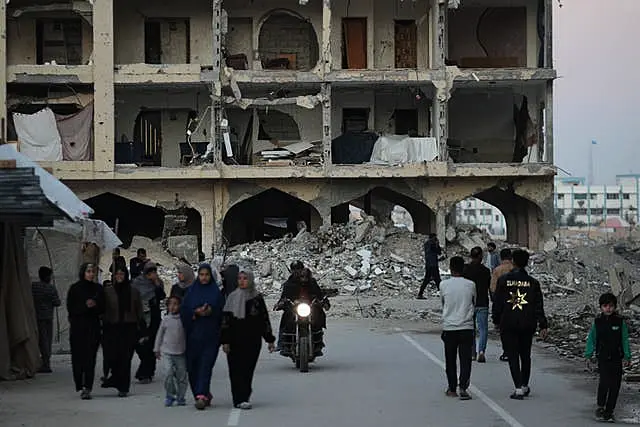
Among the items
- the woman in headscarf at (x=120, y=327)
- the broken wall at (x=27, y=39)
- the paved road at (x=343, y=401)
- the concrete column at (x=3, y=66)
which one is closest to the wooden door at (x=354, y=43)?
the broken wall at (x=27, y=39)

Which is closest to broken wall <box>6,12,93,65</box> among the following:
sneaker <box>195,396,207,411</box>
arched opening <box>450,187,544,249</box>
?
arched opening <box>450,187,544,249</box>

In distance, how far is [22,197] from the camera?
12.8 metres

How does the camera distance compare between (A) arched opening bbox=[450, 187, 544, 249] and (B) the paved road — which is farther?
(A) arched opening bbox=[450, 187, 544, 249]

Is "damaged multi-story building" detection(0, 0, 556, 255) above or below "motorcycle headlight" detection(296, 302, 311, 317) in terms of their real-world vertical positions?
above

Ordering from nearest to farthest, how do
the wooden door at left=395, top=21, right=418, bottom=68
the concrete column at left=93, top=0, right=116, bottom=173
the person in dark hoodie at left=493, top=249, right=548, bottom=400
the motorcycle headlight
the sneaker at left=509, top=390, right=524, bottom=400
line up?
the person in dark hoodie at left=493, top=249, right=548, bottom=400, the sneaker at left=509, top=390, right=524, bottom=400, the motorcycle headlight, the concrete column at left=93, top=0, right=116, bottom=173, the wooden door at left=395, top=21, right=418, bottom=68

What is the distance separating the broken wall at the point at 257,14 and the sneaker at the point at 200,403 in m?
32.7

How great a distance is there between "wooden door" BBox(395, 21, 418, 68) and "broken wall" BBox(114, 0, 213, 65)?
7.55 metres

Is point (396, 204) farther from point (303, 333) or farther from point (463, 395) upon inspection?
point (463, 395)

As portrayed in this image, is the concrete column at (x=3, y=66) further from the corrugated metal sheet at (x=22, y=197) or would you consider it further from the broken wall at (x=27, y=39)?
the corrugated metal sheet at (x=22, y=197)

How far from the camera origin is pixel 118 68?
42.0 meters

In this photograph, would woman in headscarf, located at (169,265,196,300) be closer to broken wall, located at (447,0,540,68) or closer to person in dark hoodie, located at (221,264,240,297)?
person in dark hoodie, located at (221,264,240,297)

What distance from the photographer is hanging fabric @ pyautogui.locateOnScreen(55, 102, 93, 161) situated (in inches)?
1654

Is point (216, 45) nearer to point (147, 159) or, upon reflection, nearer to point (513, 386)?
point (147, 159)

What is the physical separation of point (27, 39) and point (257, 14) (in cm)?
914
